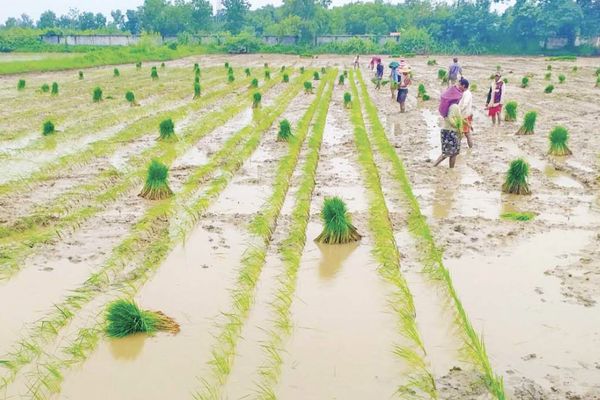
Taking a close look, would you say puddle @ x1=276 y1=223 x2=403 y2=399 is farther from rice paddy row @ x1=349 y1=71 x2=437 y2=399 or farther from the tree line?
the tree line

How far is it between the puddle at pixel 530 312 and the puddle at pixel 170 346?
2594 millimetres

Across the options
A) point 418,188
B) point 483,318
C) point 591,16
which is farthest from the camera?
point 591,16

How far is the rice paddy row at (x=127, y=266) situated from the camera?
502cm

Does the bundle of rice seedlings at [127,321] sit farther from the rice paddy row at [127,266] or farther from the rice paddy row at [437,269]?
the rice paddy row at [437,269]

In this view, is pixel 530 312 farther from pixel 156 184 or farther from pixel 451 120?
pixel 156 184

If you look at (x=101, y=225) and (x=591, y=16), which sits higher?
(x=591, y=16)

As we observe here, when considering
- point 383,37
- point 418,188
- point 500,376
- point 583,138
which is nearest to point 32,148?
point 418,188

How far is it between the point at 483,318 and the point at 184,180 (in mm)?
6676

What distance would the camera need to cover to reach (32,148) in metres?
13.7

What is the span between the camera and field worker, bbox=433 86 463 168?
11.0 m

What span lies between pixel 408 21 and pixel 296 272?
301ft

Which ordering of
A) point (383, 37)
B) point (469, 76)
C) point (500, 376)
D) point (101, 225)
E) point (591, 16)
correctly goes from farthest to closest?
point (383, 37), point (591, 16), point (469, 76), point (101, 225), point (500, 376)

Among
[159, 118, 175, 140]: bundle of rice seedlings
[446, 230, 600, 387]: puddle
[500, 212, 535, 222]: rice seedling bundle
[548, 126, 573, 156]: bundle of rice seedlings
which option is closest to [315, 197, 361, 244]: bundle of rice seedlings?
[446, 230, 600, 387]: puddle

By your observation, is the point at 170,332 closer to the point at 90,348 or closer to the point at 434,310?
the point at 90,348
